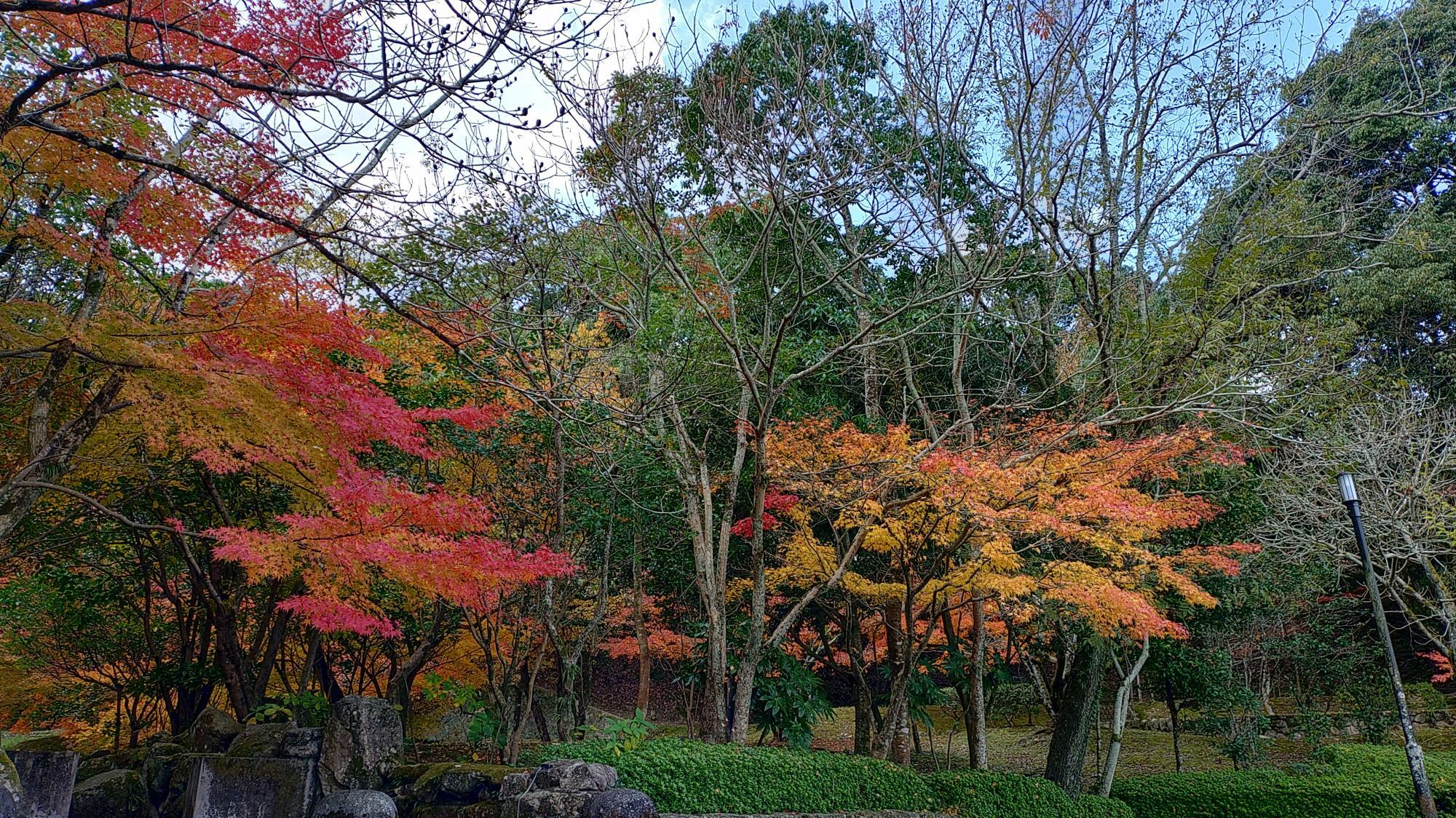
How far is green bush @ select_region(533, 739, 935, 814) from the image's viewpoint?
7.04m

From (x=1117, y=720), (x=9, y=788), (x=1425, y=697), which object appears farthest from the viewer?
(x=1425, y=697)

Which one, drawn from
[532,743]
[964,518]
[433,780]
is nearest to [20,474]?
[433,780]

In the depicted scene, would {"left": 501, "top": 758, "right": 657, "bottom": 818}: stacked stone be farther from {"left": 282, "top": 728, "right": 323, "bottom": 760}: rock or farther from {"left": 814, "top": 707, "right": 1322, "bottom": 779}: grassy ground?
{"left": 814, "top": 707, "right": 1322, "bottom": 779}: grassy ground

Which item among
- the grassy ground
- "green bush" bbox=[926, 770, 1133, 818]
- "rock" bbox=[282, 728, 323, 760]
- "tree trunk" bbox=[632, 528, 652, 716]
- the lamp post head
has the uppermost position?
the lamp post head

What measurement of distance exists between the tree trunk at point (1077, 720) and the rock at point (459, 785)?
7.56 m

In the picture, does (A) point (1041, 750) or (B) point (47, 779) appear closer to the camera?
(B) point (47, 779)

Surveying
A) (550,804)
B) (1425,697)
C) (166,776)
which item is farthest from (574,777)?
(1425,697)

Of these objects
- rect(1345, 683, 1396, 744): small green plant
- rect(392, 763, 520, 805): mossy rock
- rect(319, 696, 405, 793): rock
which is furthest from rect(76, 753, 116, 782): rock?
rect(1345, 683, 1396, 744): small green plant

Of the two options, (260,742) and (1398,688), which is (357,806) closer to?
(260,742)

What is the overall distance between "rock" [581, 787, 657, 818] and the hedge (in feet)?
1.74

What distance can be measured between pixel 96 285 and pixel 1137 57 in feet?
29.7

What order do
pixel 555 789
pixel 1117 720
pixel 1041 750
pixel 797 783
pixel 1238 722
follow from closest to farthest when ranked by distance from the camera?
pixel 555 789 → pixel 797 783 → pixel 1117 720 → pixel 1238 722 → pixel 1041 750

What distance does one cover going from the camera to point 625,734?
24.4 feet

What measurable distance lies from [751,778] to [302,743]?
423cm
